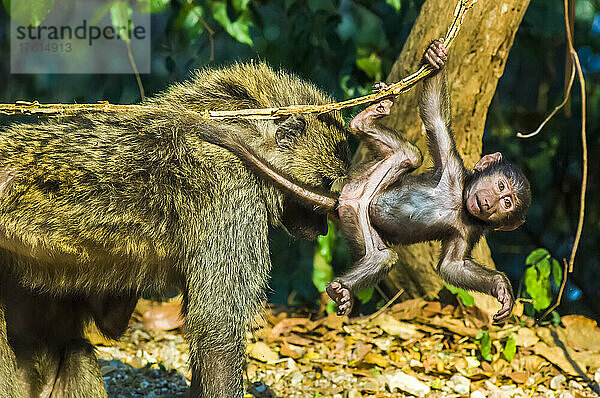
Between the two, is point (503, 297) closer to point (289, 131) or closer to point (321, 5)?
point (289, 131)

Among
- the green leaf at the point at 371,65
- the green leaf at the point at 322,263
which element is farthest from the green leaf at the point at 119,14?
the green leaf at the point at 322,263

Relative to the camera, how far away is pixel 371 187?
11.1 feet

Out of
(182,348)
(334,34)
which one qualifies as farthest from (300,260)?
(334,34)

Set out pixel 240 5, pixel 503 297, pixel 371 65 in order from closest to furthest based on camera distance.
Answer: pixel 503 297, pixel 240 5, pixel 371 65

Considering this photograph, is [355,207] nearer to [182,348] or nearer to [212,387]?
A: [212,387]

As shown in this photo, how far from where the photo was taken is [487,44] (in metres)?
4.40

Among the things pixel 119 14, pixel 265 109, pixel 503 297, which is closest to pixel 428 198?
pixel 503 297

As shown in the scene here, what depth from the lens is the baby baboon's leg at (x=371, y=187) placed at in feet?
10.6

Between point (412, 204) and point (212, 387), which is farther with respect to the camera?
point (412, 204)

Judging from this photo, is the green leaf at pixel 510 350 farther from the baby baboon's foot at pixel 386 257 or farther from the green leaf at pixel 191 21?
the green leaf at pixel 191 21

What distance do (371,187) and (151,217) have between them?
0.98 meters

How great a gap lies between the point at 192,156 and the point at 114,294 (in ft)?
2.69

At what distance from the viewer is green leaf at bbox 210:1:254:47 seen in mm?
5078

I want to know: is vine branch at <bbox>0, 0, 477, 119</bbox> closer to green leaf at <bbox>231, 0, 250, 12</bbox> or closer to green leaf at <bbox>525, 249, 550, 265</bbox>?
green leaf at <bbox>525, 249, 550, 265</bbox>
